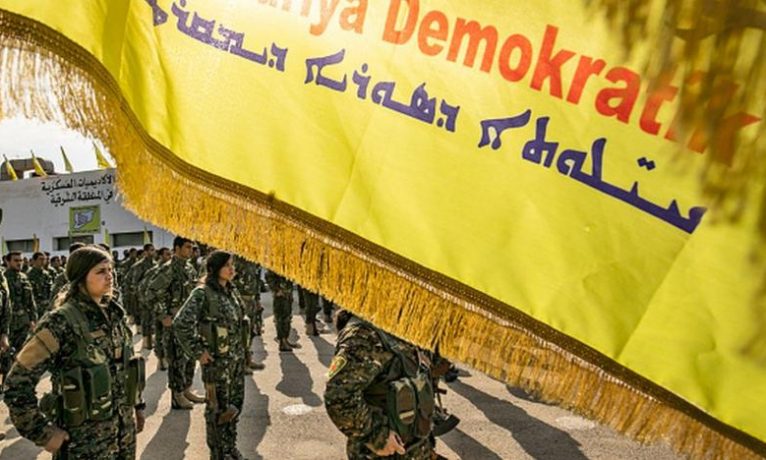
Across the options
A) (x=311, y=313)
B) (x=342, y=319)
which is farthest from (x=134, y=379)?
(x=311, y=313)

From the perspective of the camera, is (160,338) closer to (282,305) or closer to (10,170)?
(282,305)

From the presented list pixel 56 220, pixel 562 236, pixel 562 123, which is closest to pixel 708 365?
pixel 562 236

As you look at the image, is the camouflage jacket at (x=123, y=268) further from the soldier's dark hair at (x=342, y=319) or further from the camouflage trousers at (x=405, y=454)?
the camouflage trousers at (x=405, y=454)

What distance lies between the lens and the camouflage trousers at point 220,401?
18.9 ft

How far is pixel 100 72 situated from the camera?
4.37ft

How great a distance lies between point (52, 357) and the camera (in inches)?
149

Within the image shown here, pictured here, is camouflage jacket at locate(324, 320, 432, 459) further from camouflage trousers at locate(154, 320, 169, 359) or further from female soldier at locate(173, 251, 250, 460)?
camouflage trousers at locate(154, 320, 169, 359)

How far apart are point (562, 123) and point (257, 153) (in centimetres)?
56

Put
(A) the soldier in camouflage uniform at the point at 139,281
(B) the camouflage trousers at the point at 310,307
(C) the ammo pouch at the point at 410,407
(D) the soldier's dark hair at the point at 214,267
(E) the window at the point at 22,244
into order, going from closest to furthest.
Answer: (C) the ammo pouch at the point at 410,407 → (D) the soldier's dark hair at the point at 214,267 → (A) the soldier in camouflage uniform at the point at 139,281 → (B) the camouflage trousers at the point at 310,307 → (E) the window at the point at 22,244

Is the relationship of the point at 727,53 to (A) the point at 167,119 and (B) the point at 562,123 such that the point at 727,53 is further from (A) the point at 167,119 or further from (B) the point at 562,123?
(A) the point at 167,119

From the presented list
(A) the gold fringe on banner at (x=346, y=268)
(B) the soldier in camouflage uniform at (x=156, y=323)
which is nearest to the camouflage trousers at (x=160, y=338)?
(B) the soldier in camouflage uniform at (x=156, y=323)

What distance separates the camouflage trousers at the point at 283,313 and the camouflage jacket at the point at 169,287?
2.35 meters

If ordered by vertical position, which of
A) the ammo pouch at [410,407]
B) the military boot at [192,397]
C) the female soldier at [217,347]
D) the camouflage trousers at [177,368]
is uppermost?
the ammo pouch at [410,407]

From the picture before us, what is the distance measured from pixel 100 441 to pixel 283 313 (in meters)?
7.72
